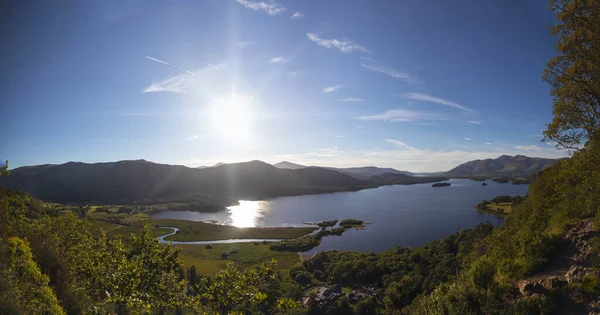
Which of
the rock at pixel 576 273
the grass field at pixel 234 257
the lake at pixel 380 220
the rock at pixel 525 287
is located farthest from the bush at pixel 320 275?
the rock at pixel 576 273

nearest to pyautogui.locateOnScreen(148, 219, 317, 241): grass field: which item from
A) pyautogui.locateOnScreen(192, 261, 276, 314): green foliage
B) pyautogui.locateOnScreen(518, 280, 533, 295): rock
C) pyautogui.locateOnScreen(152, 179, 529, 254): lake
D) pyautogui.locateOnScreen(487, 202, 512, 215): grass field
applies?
pyautogui.locateOnScreen(152, 179, 529, 254): lake

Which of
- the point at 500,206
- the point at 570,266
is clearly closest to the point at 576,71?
the point at 570,266

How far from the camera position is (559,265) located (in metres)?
13.2

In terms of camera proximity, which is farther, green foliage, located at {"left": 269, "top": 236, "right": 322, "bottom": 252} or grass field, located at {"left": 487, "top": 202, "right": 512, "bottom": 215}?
grass field, located at {"left": 487, "top": 202, "right": 512, "bottom": 215}

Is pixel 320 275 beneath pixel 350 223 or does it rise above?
above

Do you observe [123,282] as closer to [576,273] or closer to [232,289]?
[232,289]

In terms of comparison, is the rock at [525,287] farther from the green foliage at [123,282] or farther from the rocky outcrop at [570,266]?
the green foliage at [123,282]

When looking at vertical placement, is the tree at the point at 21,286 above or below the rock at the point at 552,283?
below

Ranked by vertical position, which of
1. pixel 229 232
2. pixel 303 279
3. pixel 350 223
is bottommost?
pixel 229 232

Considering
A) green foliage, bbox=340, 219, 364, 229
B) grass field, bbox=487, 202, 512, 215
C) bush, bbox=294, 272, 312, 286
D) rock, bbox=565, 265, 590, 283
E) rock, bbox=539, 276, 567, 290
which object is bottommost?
green foliage, bbox=340, 219, 364, 229

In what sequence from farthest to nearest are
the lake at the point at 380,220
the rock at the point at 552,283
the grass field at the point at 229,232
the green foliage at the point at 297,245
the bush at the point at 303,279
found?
the grass field at the point at 229,232, the lake at the point at 380,220, the green foliage at the point at 297,245, the bush at the point at 303,279, the rock at the point at 552,283

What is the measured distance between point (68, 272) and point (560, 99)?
120 feet

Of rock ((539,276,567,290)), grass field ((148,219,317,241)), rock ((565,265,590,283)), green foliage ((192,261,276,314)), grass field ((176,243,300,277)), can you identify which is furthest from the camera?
grass field ((148,219,317,241))

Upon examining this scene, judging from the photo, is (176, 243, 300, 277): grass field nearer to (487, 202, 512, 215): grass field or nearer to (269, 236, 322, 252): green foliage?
(269, 236, 322, 252): green foliage
